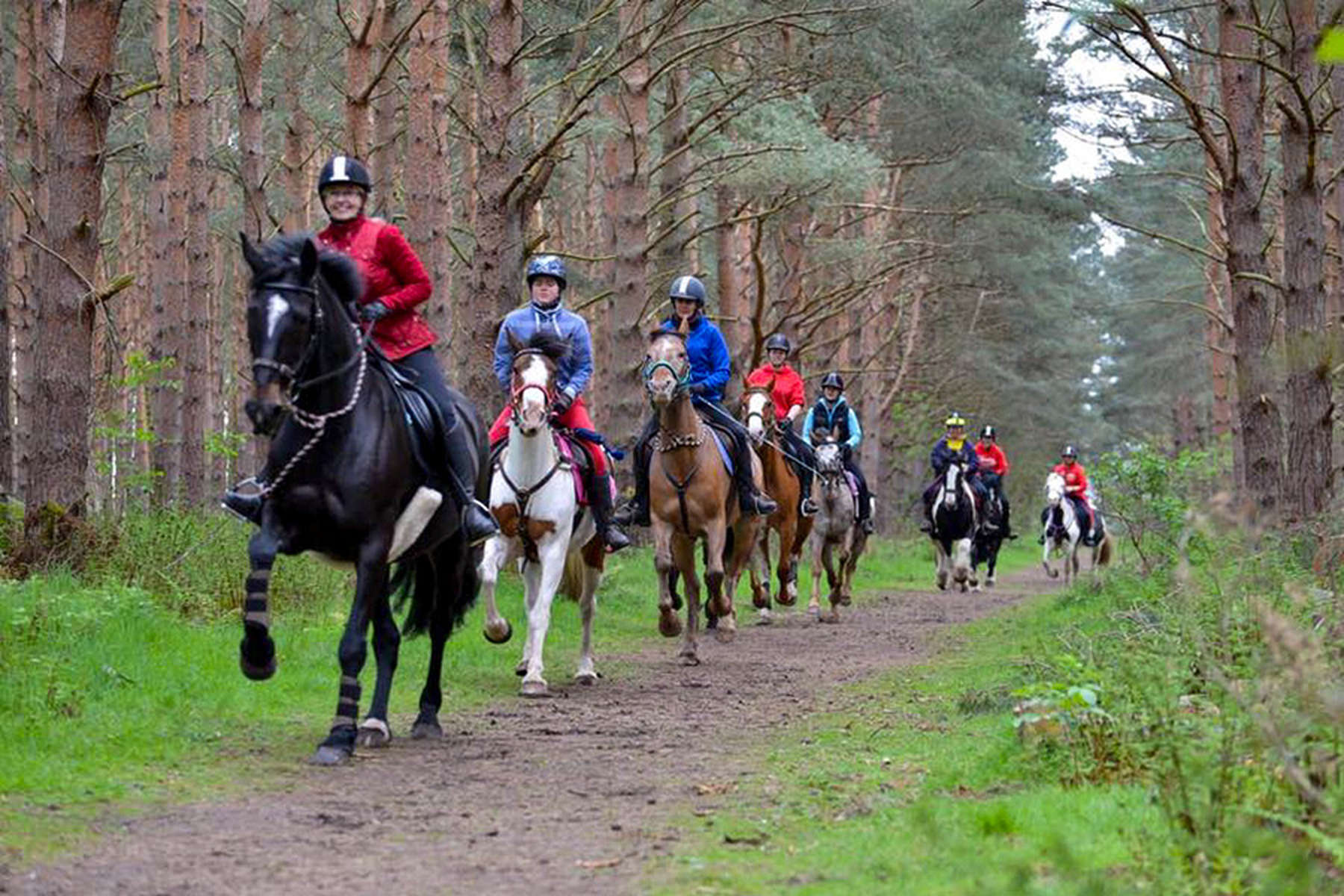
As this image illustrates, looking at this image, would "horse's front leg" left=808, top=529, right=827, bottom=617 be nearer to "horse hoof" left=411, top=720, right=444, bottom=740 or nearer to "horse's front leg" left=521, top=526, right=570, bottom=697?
"horse's front leg" left=521, top=526, right=570, bottom=697

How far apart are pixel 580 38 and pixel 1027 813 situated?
14443 millimetres

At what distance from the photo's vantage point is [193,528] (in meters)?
14.1

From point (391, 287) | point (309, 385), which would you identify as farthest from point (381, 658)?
point (391, 287)

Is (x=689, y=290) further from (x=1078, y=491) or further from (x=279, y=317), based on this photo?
(x=1078, y=491)

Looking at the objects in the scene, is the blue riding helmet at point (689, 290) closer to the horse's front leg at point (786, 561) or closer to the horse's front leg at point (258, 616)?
the horse's front leg at point (786, 561)

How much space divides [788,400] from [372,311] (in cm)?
1093

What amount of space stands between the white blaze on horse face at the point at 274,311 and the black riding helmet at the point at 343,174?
1.29 metres

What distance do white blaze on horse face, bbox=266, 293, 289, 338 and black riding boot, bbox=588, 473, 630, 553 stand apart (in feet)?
14.6

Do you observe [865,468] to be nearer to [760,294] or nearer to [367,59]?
[760,294]

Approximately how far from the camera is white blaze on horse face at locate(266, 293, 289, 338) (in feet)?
27.2

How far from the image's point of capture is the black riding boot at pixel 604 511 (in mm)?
12578

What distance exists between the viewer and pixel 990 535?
30.6 metres

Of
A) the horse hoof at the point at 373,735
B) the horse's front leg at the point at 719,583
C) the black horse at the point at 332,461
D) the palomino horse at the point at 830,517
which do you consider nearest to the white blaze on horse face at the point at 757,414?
the horse's front leg at the point at 719,583

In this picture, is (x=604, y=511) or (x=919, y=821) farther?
(x=604, y=511)
